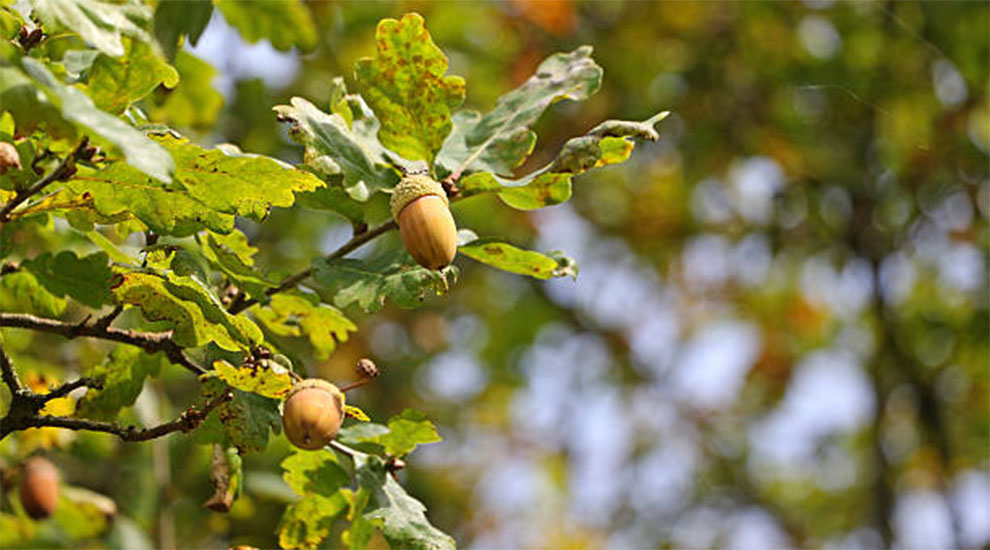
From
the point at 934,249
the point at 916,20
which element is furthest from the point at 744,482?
the point at 916,20

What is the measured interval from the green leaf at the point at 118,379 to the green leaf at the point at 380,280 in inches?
10.4

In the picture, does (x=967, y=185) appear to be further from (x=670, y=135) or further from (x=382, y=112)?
(x=382, y=112)

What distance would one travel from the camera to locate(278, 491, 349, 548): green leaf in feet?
4.98

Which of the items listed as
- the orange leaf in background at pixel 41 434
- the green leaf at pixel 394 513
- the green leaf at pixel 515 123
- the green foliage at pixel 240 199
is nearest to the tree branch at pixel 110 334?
the green foliage at pixel 240 199

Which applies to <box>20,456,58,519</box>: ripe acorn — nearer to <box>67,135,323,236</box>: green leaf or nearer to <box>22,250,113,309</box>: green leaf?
<box>22,250,113,309</box>: green leaf

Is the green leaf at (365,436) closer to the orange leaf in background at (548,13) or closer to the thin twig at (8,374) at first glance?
the thin twig at (8,374)

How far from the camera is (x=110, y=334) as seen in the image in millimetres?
1306

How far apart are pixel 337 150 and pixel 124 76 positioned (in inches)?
11.4

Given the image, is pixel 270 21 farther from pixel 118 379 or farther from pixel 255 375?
pixel 255 375

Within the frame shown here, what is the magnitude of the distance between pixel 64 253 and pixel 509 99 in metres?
0.54

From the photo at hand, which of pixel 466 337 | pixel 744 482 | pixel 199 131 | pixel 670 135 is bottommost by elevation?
pixel 744 482

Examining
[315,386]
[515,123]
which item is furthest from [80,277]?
[515,123]

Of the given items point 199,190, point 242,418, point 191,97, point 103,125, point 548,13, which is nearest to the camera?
point 103,125

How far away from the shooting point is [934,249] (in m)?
5.46
